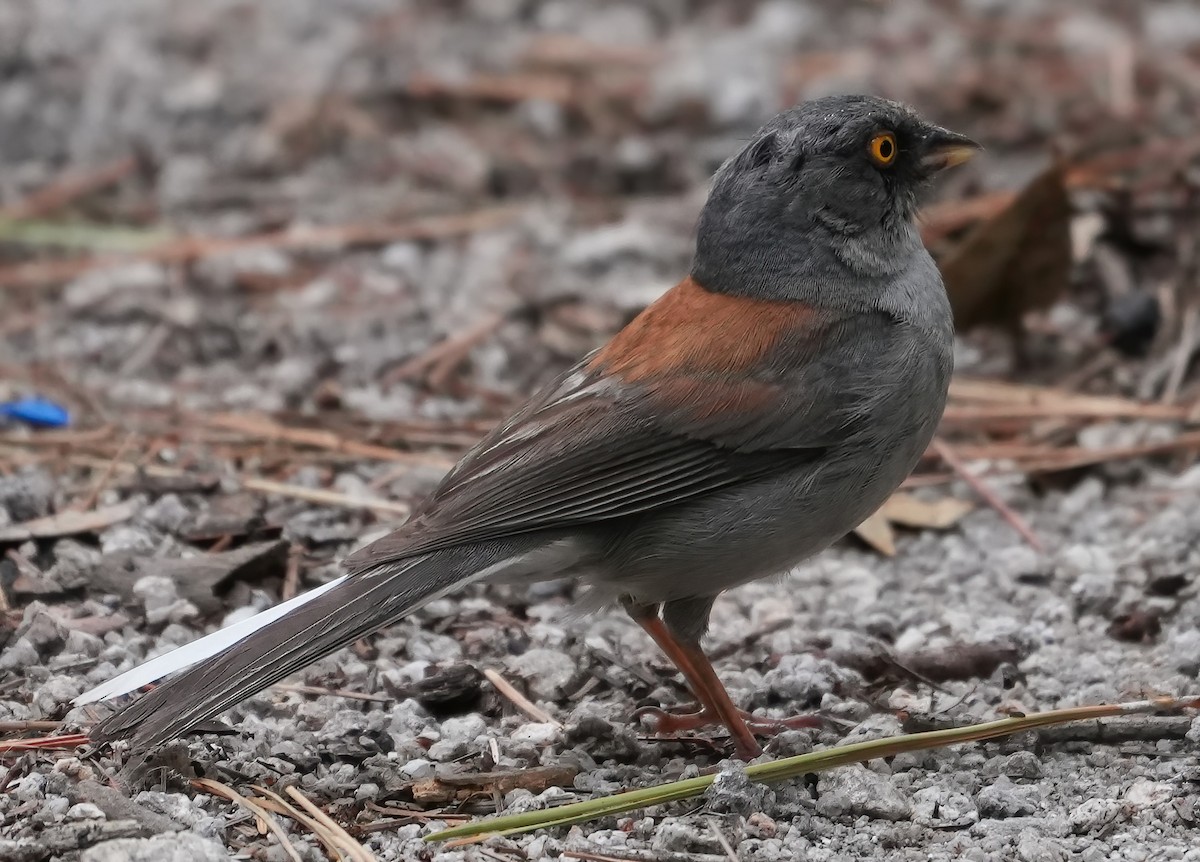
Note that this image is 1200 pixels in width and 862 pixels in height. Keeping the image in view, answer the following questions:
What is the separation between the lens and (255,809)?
3.56m

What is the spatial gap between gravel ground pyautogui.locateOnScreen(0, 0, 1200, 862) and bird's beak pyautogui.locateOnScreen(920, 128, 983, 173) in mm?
1310

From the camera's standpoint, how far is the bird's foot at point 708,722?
420 cm

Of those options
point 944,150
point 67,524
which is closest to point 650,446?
point 944,150

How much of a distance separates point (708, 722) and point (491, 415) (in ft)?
6.64

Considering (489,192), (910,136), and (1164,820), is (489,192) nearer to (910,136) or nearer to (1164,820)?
(910,136)

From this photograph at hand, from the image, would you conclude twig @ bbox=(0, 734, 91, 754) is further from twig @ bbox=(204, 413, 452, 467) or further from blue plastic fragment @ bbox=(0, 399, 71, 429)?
blue plastic fragment @ bbox=(0, 399, 71, 429)

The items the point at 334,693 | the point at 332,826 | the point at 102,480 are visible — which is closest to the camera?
the point at 332,826

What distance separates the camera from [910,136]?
461 cm

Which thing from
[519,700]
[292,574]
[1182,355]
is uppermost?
[1182,355]

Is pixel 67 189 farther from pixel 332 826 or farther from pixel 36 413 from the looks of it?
pixel 332 826

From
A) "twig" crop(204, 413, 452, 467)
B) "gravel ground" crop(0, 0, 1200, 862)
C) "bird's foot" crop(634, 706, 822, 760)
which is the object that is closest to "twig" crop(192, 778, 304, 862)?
"gravel ground" crop(0, 0, 1200, 862)

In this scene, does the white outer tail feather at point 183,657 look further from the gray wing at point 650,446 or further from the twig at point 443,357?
the twig at point 443,357

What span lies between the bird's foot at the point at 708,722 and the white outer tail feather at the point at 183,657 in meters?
1.02

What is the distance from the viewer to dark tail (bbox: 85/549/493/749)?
3.49m
